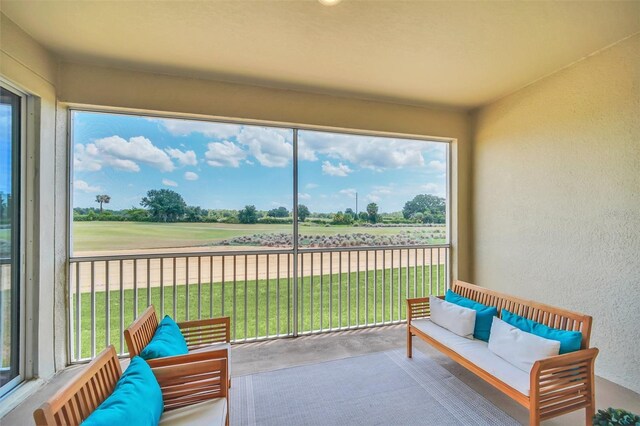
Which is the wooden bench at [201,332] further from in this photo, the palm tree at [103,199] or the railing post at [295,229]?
the palm tree at [103,199]

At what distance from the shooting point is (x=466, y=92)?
129 inches

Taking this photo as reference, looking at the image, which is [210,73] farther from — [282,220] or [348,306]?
[348,306]

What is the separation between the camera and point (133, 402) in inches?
49.1

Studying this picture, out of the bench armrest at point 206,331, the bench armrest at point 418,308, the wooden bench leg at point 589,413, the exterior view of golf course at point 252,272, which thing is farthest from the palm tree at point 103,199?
the wooden bench leg at point 589,413

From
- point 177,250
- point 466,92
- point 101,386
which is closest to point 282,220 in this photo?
point 177,250

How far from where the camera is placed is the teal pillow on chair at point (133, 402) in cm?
112

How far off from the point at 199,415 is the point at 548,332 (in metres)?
2.16

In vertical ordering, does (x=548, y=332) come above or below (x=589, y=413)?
above

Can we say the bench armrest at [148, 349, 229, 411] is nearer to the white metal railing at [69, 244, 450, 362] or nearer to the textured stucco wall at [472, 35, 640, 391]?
the white metal railing at [69, 244, 450, 362]

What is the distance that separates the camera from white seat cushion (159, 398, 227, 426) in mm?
1403

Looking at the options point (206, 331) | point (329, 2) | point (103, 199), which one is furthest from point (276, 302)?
point (329, 2)

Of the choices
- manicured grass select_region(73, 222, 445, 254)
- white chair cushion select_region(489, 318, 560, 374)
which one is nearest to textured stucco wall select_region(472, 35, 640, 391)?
white chair cushion select_region(489, 318, 560, 374)

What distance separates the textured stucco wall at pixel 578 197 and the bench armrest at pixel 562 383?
958 millimetres

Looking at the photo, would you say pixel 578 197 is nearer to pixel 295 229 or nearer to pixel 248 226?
pixel 295 229
